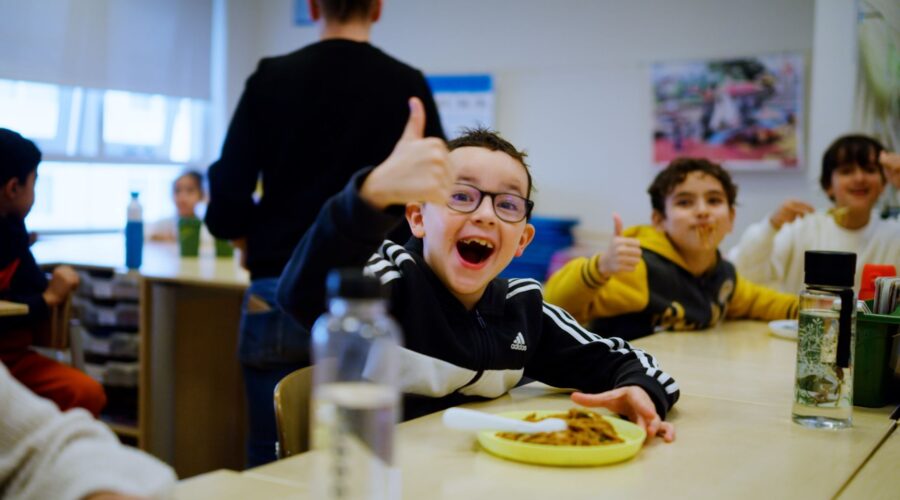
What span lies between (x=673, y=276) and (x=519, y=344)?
3.75ft

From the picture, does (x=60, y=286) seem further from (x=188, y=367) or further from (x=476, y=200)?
(x=476, y=200)

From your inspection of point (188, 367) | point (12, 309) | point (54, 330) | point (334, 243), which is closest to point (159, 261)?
point (188, 367)

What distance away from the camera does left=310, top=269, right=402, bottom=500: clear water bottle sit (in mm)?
678

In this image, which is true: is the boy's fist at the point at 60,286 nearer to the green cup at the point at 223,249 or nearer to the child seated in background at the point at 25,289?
the child seated in background at the point at 25,289

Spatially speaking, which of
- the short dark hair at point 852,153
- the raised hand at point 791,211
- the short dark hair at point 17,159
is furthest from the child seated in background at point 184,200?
the short dark hair at point 852,153

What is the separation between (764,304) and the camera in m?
2.82

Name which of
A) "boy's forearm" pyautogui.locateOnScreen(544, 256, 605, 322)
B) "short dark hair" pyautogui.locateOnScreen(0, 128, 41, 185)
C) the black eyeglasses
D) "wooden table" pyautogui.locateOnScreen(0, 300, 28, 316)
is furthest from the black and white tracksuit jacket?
"short dark hair" pyautogui.locateOnScreen(0, 128, 41, 185)

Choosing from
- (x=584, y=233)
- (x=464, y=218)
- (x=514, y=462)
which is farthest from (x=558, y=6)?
(x=514, y=462)

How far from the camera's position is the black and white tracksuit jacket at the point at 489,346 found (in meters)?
1.49

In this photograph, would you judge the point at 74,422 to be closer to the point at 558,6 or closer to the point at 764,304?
the point at 764,304

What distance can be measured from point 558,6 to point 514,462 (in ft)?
14.7

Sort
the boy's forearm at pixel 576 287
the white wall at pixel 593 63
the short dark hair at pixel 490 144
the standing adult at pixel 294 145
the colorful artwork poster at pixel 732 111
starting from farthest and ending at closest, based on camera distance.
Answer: the white wall at pixel 593 63 < the colorful artwork poster at pixel 732 111 < the boy's forearm at pixel 576 287 < the standing adult at pixel 294 145 < the short dark hair at pixel 490 144

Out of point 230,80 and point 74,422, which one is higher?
point 230,80

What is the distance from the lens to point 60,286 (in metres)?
2.77
